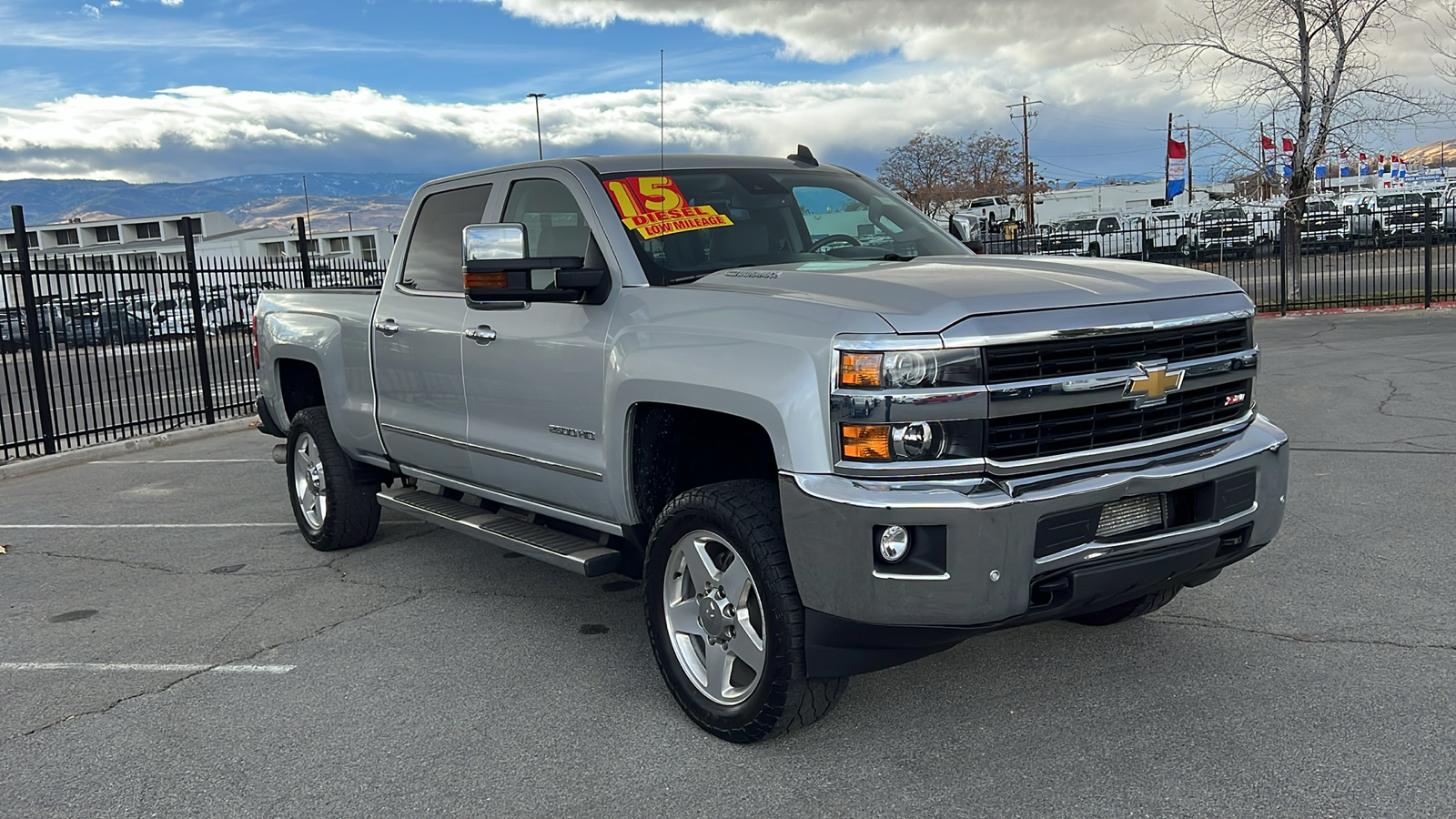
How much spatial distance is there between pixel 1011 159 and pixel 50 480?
62.3m

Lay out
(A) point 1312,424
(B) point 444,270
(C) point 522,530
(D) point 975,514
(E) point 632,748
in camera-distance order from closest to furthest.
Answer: (D) point 975,514
(E) point 632,748
(C) point 522,530
(B) point 444,270
(A) point 1312,424

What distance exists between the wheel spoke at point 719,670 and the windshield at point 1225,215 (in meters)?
35.8

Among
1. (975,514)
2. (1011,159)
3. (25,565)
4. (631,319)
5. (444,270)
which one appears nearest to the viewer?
(975,514)

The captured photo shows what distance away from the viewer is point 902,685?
13.8 feet

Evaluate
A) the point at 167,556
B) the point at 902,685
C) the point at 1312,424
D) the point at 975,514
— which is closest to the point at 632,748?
the point at 902,685

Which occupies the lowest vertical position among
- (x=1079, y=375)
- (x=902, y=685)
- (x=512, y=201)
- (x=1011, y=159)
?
(x=902, y=685)

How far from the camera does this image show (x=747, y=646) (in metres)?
3.69

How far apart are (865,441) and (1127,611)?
1.94 metres

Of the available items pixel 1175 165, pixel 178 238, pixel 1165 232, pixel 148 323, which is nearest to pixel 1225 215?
pixel 1165 232

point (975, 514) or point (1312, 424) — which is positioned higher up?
point (975, 514)

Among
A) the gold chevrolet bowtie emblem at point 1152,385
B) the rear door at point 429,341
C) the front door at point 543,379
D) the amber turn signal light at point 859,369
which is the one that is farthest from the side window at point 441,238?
the gold chevrolet bowtie emblem at point 1152,385

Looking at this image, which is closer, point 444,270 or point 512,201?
point 512,201

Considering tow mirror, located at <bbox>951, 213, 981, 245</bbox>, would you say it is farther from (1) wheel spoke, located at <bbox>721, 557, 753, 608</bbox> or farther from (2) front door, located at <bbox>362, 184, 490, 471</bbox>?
(1) wheel spoke, located at <bbox>721, 557, 753, 608</bbox>

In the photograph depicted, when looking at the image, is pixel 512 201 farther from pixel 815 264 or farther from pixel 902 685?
pixel 902 685
